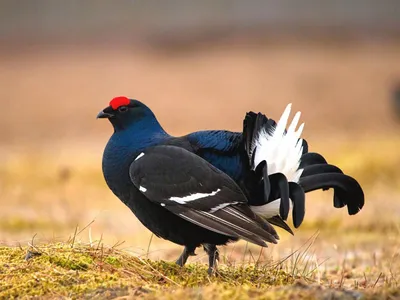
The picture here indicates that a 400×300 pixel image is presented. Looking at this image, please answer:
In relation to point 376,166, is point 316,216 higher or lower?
lower

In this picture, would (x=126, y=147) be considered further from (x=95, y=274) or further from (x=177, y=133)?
(x=177, y=133)

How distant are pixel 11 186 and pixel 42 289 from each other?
8.75m

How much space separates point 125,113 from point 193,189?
0.97 metres

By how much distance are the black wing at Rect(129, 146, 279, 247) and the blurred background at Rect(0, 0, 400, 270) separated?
4.95 ft

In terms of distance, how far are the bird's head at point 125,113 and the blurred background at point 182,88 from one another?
1.22m

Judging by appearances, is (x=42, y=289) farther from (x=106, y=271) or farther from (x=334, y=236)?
(x=334, y=236)

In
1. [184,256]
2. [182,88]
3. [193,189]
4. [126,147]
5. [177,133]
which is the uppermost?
[182,88]

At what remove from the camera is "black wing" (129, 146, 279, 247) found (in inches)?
229

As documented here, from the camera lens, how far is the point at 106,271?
18.2 ft

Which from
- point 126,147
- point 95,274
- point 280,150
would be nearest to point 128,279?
point 95,274

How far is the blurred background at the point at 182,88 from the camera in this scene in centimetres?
1185

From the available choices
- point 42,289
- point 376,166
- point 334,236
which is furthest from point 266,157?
point 376,166

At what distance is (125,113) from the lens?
6.64 metres

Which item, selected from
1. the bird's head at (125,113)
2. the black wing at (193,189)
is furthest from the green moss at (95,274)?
the bird's head at (125,113)
